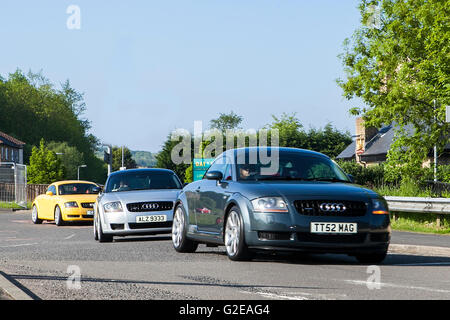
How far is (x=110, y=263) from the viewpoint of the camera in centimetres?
1123

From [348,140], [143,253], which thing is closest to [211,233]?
[143,253]

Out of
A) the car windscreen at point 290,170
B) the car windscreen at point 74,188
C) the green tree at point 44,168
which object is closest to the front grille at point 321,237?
the car windscreen at point 290,170

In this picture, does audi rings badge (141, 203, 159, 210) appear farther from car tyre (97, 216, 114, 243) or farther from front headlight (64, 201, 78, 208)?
front headlight (64, 201, 78, 208)

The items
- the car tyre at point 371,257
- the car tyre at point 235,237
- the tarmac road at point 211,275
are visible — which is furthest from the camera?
the car tyre at point 371,257

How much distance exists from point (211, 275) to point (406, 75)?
86.1 feet

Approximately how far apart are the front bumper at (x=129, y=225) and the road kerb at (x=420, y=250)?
4583 millimetres

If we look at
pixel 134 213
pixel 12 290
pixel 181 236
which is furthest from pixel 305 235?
pixel 134 213

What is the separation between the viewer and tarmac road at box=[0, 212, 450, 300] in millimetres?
7734

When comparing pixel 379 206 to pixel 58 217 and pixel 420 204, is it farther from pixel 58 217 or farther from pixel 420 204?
pixel 58 217

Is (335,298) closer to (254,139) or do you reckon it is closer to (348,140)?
(348,140)

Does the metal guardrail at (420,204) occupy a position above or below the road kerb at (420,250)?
above

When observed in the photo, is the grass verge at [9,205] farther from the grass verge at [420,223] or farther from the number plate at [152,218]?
the number plate at [152,218]

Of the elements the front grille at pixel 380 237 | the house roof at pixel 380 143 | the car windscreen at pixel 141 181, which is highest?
the house roof at pixel 380 143

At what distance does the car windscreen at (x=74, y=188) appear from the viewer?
2620 centimetres
